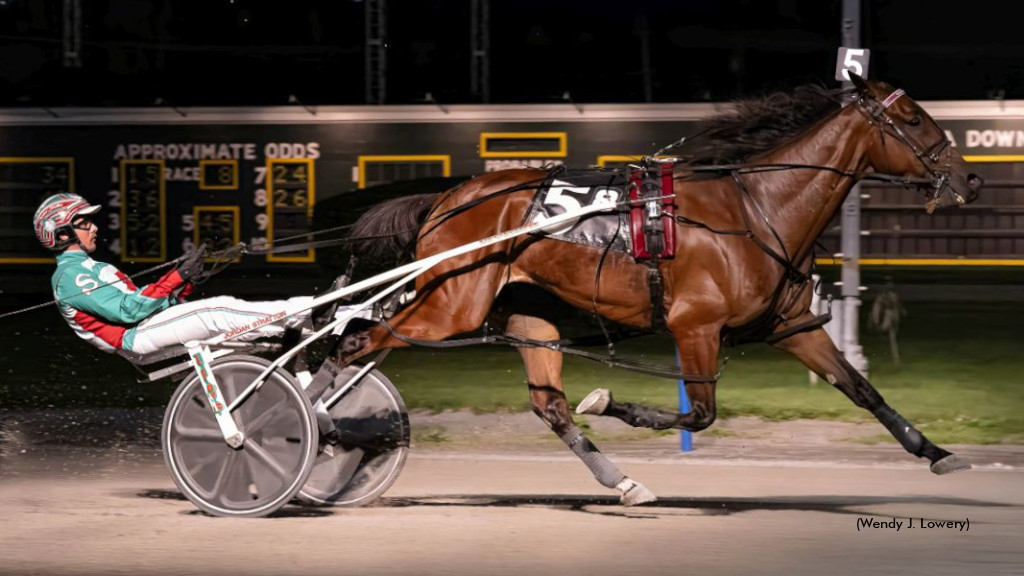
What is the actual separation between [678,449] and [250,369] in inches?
133

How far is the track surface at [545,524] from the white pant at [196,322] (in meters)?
0.83

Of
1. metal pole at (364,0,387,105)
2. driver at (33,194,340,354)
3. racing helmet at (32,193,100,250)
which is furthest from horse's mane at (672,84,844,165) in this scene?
metal pole at (364,0,387,105)

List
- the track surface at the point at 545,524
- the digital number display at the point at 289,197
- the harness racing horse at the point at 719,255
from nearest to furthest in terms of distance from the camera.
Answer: the track surface at the point at 545,524 < the harness racing horse at the point at 719,255 < the digital number display at the point at 289,197

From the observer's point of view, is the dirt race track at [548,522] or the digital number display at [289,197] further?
the digital number display at [289,197]

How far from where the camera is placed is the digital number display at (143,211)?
20.1 meters

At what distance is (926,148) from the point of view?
24.9 feet

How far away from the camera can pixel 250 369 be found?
748 centimetres

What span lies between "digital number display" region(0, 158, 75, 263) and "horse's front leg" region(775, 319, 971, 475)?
14553 millimetres

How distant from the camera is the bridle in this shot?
7.59m

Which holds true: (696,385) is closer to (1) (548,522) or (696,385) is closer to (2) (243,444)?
(1) (548,522)

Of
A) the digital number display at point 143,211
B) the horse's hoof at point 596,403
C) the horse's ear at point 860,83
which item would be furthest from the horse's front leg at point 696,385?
the digital number display at point 143,211

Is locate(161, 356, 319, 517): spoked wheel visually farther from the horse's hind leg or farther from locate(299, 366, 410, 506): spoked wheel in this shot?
the horse's hind leg

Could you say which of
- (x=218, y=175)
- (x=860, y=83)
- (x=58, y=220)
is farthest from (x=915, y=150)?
(x=218, y=175)

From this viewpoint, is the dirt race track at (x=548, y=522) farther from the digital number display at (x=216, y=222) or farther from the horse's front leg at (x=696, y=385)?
the digital number display at (x=216, y=222)
